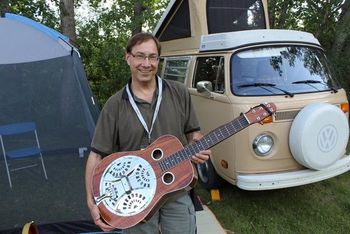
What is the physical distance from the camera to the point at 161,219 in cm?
202

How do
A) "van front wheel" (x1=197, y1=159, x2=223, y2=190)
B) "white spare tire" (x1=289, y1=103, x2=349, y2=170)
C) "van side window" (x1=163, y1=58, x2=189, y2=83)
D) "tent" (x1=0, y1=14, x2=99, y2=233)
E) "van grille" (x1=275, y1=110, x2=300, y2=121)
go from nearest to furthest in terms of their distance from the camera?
"white spare tire" (x1=289, y1=103, x2=349, y2=170) < "van grille" (x1=275, y1=110, x2=300, y2=121) < "tent" (x1=0, y1=14, x2=99, y2=233) < "van front wheel" (x1=197, y1=159, x2=223, y2=190) < "van side window" (x1=163, y1=58, x2=189, y2=83)

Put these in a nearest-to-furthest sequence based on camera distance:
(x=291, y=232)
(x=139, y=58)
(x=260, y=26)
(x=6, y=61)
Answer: (x=139, y=58)
(x=291, y=232)
(x=6, y=61)
(x=260, y=26)

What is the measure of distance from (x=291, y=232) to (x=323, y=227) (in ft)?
1.17

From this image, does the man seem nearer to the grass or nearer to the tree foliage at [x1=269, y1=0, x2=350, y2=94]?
the grass

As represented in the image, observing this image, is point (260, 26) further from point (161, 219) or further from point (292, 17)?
point (161, 219)

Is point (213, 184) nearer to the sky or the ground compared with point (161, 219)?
nearer to the ground

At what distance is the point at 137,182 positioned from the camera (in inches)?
77.0

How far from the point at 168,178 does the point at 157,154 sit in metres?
0.14

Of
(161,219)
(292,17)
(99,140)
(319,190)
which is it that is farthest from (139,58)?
(292,17)

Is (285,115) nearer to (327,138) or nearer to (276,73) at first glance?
(327,138)

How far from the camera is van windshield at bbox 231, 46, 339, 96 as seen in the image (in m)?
3.90

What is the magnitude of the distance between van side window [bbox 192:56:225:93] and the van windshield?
0.20 metres

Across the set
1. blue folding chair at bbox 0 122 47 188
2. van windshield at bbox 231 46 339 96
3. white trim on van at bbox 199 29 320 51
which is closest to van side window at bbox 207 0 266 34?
white trim on van at bbox 199 29 320 51

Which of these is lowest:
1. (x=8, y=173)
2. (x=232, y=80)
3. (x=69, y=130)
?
(x=8, y=173)
